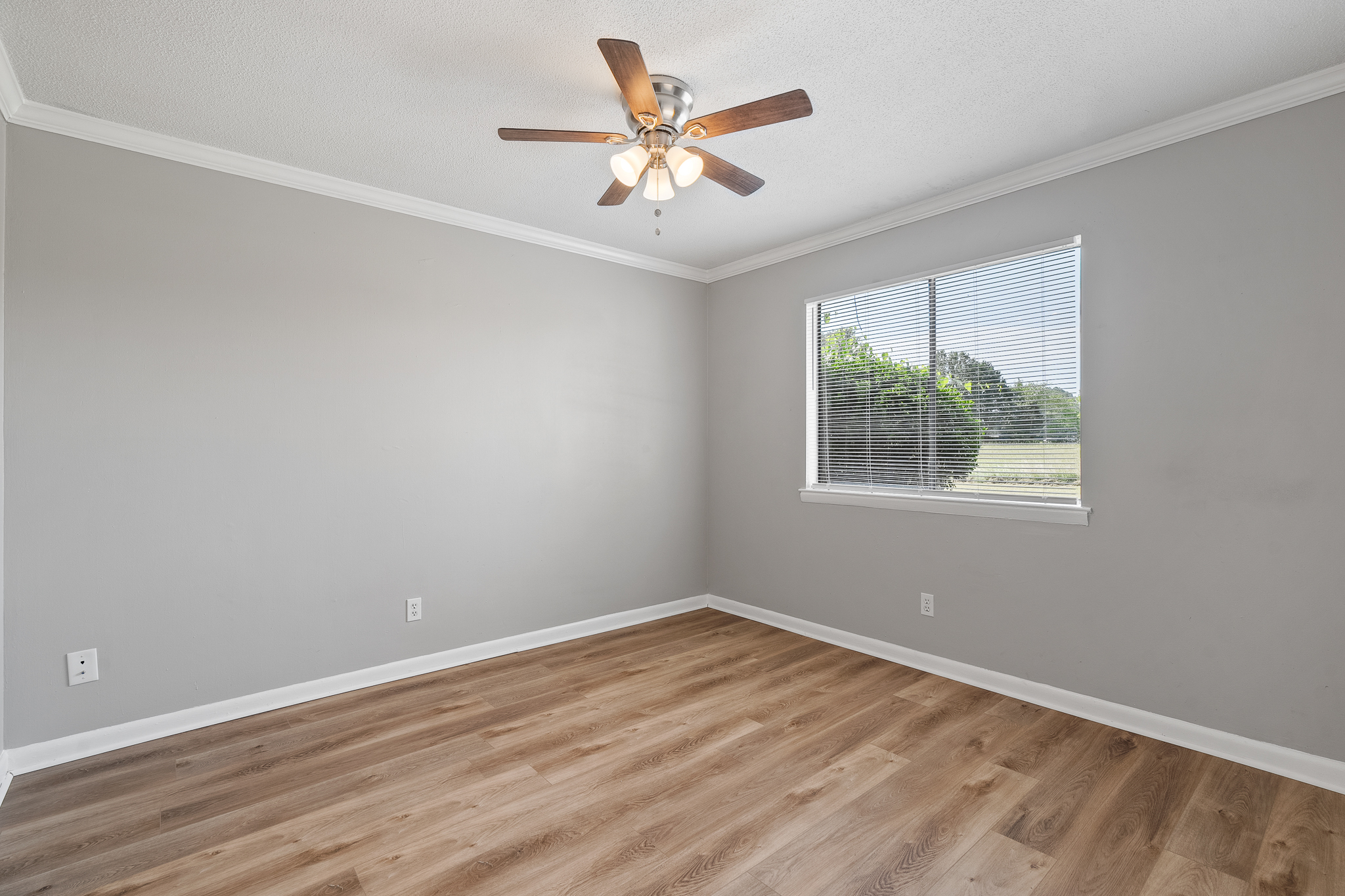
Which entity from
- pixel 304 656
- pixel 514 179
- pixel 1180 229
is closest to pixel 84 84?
pixel 514 179

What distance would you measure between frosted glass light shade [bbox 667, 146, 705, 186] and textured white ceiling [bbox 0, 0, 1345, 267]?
291 mm

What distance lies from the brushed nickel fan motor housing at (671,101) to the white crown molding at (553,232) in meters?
1.57

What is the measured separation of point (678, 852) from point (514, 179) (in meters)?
2.92

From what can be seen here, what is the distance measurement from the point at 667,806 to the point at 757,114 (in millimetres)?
2323

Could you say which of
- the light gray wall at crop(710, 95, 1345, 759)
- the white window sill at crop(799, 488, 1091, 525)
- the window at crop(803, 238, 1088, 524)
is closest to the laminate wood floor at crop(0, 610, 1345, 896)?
the light gray wall at crop(710, 95, 1345, 759)

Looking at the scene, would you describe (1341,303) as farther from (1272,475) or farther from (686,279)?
(686,279)

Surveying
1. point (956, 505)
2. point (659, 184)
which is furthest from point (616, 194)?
point (956, 505)

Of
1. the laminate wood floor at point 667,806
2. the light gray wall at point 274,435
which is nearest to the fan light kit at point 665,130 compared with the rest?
the light gray wall at point 274,435

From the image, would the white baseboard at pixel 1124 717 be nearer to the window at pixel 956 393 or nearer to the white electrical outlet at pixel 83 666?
the window at pixel 956 393

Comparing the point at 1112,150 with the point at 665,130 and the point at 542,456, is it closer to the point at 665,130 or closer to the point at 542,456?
the point at 665,130

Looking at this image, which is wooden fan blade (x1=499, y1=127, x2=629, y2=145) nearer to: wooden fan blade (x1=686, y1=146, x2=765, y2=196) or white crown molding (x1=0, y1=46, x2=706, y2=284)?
wooden fan blade (x1=686, y1=146, x2=765, y2=196)

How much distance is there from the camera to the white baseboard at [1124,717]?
7.42ft

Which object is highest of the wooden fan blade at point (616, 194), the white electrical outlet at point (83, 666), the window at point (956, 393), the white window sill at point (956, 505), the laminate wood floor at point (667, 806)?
the wooden fan blade at point (616, 194)

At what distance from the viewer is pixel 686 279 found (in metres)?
4.64
